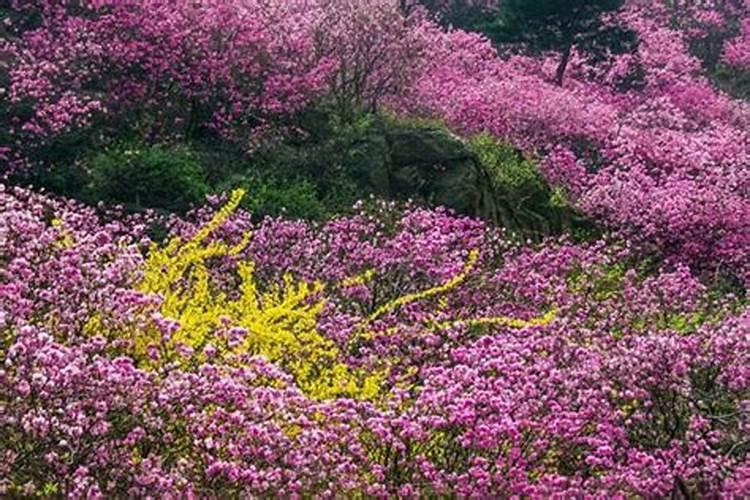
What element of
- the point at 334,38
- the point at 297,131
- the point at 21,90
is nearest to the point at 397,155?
the point at 297,131

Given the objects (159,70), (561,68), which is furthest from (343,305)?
(561,68)

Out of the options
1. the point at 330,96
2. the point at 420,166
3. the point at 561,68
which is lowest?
the point at 561,68

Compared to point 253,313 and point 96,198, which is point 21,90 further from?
point 253,313

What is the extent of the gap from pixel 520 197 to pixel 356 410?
39.9ft

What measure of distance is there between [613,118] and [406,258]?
1631cm

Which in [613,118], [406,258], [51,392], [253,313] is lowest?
[613,118]

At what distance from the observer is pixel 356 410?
21.7ft

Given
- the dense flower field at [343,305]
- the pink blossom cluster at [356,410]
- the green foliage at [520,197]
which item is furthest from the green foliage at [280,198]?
the pink blossom cluster at [356,410]

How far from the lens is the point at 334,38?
18812 millimetres

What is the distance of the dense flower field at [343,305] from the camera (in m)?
5.76

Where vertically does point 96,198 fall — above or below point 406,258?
below

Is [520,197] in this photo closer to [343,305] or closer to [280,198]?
[280,198]

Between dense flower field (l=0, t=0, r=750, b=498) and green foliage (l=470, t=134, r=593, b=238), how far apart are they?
3.20 ft

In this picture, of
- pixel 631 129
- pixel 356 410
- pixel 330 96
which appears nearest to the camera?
pixel 356 410
